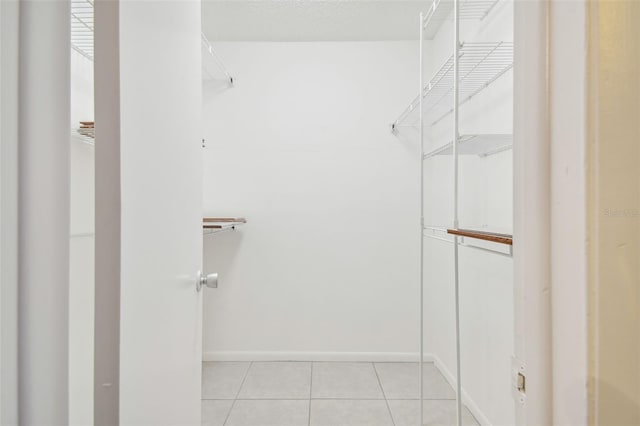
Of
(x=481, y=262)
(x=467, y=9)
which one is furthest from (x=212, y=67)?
(x=481, y=262)

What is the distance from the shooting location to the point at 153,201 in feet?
2.15

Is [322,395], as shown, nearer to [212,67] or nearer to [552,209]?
[552,209]

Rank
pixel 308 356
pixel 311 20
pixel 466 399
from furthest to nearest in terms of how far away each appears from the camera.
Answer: pixel 308 356, pixel 311 20, pixel 466 399

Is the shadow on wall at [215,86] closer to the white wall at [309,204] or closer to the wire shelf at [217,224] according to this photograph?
the white wall at [309,204]

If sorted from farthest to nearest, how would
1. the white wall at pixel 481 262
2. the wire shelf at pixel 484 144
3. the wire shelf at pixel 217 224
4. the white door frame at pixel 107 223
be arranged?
the wire shelf at pixel 217 224
the white wall at pixel 481 262
the wire shelf at pixel 484 144
the white door frame at pixel 107 223

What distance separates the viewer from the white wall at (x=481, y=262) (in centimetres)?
142

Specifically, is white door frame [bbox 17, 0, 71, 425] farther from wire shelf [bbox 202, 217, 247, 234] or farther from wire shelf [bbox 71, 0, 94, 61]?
wire shelf [bbox 202, 217, 247, 234]

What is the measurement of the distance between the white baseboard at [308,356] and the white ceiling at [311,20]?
2.30m

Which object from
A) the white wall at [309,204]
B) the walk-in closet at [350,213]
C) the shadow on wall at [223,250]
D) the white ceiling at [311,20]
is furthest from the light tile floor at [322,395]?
the white ceiling at [311,20]

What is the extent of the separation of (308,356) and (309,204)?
112cm

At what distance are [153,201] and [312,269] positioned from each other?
6.13 feet

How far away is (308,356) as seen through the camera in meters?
2.42

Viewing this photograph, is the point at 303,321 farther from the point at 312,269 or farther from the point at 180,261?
the point at 180,261

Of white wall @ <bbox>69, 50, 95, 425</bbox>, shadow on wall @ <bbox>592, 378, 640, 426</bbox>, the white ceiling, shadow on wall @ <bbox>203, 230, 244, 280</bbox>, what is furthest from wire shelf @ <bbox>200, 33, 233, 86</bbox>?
shadow on wall @ <bbox>592, 378, 640, 426</bbox>
